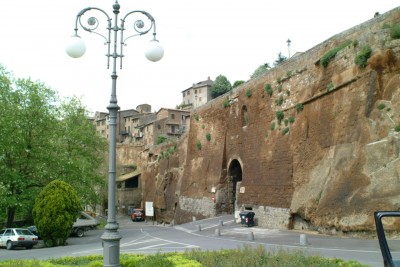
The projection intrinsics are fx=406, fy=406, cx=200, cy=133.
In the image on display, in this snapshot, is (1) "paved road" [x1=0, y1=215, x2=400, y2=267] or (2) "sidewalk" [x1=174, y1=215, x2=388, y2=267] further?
(1) "paved road" [x1=0, y1=215, x2=400, y2=267]

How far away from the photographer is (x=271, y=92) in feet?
89.6

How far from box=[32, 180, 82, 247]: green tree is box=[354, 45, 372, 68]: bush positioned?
54.2 ft

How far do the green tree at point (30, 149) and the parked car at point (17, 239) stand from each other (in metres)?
1.69

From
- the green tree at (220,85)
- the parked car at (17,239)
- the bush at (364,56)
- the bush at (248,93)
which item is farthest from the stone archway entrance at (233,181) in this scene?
the green tree at (220,85)

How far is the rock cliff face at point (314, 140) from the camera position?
17047mm

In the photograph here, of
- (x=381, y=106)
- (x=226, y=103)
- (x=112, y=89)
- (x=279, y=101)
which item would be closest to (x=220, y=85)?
(x=226, y=103)

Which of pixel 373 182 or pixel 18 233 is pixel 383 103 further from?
pixel 18 233

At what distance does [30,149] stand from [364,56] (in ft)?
68.3

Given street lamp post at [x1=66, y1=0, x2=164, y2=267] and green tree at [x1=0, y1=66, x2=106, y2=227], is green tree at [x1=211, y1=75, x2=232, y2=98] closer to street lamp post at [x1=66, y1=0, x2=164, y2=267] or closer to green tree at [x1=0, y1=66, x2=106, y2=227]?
green tree at [x1=0, y1=66, x2=106, y2=227]

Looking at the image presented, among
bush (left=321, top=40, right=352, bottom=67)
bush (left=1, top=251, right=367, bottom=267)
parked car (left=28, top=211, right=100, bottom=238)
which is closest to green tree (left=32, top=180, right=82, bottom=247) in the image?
parked car (left=28, top=211, right=100, bottom=238)

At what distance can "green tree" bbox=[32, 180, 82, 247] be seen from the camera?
2203 centimetres

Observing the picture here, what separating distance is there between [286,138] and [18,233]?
54.5 ft

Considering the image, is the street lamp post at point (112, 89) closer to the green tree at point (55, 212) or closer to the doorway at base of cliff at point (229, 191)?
the green tree at point (55, 212)

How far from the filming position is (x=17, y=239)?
22.5 m
